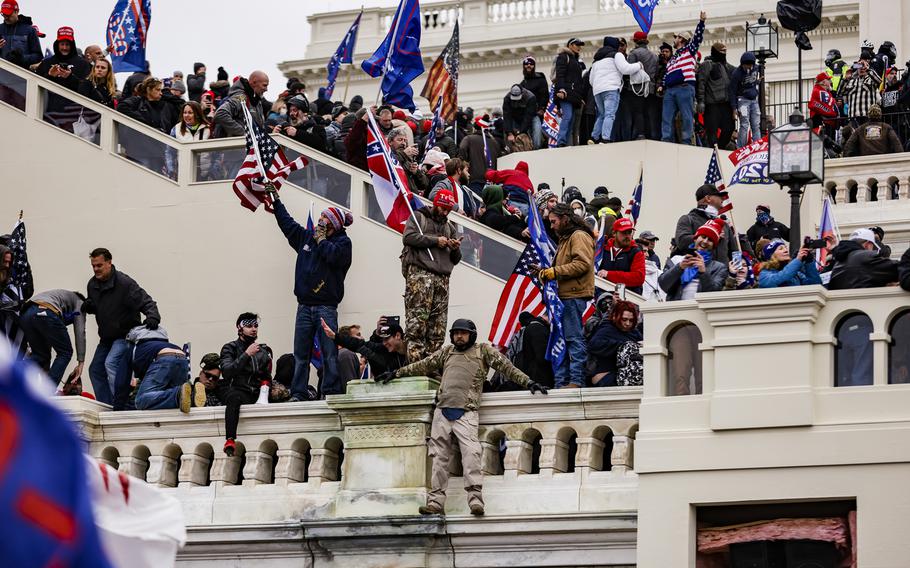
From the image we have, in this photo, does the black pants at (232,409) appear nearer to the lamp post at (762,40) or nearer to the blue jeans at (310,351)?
the blue jeans at (310,351)

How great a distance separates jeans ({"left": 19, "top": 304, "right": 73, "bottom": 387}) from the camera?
18078mm

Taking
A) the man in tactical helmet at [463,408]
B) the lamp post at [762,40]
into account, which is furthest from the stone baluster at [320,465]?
the lamp post at [762,40]

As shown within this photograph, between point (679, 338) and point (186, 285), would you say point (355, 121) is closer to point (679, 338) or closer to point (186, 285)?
point (186, 285)

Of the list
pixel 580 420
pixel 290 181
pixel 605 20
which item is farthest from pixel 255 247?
pixel 605 20

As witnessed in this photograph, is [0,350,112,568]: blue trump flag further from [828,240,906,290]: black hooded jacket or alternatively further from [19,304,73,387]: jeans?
[19,304,73,387]: jeans

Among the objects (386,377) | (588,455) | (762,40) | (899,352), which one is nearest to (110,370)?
(386,377)

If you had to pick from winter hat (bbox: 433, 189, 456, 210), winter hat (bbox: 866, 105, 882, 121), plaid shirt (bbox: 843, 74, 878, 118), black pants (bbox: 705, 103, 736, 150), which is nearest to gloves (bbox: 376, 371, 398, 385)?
winter hat (bbox: 433, 189, 456, 210)

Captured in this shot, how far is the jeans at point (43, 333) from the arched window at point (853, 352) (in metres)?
7.96

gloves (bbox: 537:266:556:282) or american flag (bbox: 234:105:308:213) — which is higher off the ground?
american flag (bbox: 234:105:308:213)

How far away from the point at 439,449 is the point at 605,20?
35841mm

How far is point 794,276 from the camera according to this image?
13492 mm

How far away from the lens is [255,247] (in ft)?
72.9

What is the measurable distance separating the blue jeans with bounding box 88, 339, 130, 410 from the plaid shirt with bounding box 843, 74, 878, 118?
11.2 metres

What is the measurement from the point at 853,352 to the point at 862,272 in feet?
1.97
